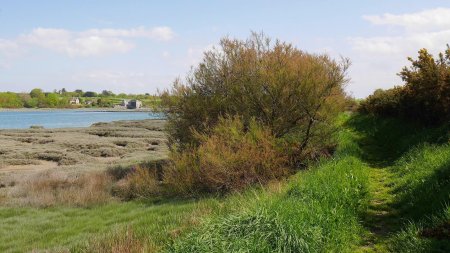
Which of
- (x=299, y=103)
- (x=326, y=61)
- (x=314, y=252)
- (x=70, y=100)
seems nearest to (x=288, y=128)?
(x=299, y=103)

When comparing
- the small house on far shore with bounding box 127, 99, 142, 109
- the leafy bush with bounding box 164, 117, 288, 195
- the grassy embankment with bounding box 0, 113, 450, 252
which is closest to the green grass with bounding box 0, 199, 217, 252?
the grassy embankment with bounding box 0, 113, 450, 252

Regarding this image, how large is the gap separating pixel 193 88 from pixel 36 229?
Result: 1120cm

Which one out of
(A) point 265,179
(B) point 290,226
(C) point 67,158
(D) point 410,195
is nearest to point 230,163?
(A) point 265,179

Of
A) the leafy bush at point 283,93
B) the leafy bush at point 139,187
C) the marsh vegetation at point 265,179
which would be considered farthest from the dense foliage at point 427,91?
the leafy bush at point 139,187

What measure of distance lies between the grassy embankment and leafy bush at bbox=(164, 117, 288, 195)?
236 centimetres

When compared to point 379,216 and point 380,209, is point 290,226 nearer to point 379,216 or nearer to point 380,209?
point 379,216

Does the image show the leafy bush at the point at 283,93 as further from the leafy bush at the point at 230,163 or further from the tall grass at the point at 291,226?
the tall grass at the point at 291,226

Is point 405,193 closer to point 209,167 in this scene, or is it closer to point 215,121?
point 209,167

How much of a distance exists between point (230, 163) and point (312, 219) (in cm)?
839

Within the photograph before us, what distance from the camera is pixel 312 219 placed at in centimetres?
756

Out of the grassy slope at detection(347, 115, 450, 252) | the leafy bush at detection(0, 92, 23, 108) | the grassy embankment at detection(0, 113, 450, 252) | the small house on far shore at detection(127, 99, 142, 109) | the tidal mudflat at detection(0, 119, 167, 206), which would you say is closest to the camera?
the grassy embankment at detection(0, 113, 450, 252)

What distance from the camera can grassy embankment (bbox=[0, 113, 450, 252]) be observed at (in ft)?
22.5

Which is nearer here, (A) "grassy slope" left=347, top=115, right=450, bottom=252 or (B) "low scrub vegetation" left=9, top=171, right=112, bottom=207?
(A) "grassy slope" left=347, top=115, right=450, bottom=252

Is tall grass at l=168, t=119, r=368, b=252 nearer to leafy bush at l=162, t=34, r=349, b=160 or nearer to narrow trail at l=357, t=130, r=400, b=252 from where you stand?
narrow trail at l=357, t=130, r=400, b=252
